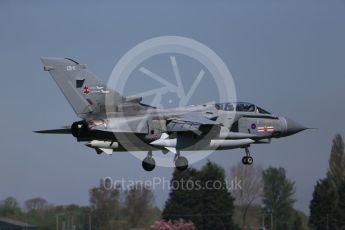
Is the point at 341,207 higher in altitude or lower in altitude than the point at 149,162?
higher

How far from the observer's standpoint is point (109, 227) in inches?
1866

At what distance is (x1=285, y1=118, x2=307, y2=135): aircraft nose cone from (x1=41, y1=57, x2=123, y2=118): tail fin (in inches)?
295

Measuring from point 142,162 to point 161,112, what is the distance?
2.58 metres

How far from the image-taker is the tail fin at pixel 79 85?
35.8 metres

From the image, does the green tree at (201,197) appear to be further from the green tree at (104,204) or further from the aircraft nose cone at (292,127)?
the aircraft nose cone at (292,127)

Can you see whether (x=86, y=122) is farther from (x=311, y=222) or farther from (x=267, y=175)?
(x=267, y=175)

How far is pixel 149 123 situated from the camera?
36.8 m

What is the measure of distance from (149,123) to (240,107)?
4126mm

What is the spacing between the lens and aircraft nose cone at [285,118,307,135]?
131 ft

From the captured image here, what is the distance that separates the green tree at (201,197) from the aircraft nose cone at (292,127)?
1411 cm

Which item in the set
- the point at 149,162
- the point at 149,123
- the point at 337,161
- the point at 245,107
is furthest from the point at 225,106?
the point at 337,161

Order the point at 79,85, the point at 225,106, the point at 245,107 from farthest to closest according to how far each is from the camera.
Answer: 1. the point at 245,107
2. the point at 225,106
3. the point at 79,85

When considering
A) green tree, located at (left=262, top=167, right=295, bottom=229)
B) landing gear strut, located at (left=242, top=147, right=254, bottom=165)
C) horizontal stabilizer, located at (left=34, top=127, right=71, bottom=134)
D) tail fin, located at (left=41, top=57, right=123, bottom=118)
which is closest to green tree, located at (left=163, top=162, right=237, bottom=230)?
green tree, located at (left=262, top=167, right=295, bottom=229)

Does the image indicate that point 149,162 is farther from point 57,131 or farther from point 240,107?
point 240,107
